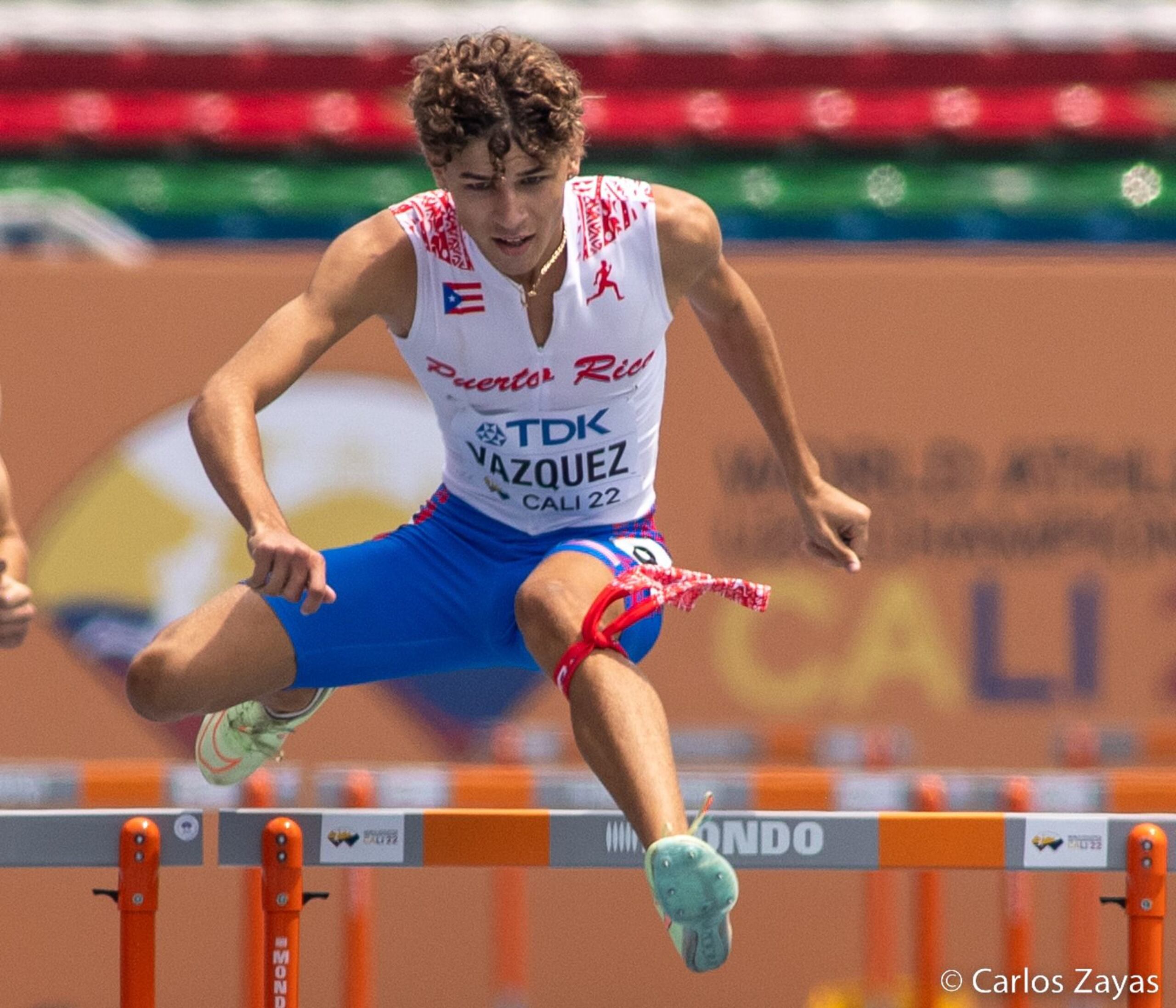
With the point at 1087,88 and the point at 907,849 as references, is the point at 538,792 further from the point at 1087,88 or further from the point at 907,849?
the point at 1087,88

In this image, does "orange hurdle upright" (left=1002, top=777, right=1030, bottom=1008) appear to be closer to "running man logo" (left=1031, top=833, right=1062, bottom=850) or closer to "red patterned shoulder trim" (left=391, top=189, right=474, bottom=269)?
"running man logo" (left=1031, top=833, right=1062, bottom=850)

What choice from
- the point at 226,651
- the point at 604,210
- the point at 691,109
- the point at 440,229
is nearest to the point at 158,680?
the point at 226,651

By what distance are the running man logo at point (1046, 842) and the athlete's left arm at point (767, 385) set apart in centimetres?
65

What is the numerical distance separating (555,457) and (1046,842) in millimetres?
1233

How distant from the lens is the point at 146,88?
10.9 m

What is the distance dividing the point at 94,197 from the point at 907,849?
7.25 m

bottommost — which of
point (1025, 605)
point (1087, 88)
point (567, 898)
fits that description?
point (567, 898)

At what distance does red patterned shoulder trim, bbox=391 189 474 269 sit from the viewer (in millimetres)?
3877

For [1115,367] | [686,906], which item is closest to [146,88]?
[1115,367]

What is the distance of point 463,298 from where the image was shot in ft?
12.8

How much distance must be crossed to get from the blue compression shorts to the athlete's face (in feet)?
2.02

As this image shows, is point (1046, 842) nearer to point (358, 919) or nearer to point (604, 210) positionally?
point (604, 210)

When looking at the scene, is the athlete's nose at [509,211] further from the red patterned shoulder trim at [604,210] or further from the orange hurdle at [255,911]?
the orange hurdle at [255,911]

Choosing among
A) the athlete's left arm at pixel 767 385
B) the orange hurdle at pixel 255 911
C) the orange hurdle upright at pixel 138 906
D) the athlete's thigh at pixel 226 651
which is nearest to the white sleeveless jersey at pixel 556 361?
the athlete's left arm at pixel 767 385
